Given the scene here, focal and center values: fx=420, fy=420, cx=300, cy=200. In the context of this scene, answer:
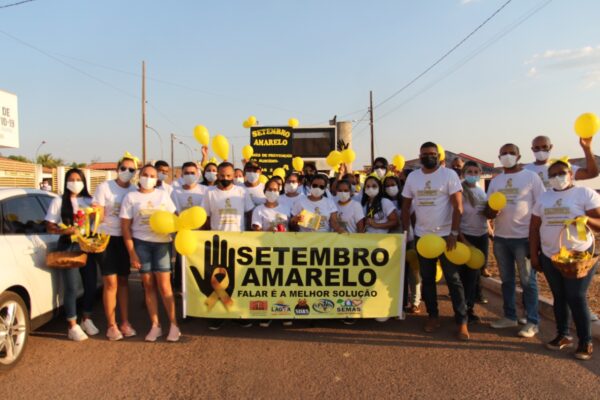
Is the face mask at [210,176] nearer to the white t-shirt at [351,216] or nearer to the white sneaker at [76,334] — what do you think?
the white t-shirt at [351,216]

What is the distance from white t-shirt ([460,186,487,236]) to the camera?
4922 mm

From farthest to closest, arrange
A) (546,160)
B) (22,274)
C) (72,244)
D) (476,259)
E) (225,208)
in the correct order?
(546,160) → (225,208) → (476,259) → (72,244) → (22,274)

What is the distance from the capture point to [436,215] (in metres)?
4.61

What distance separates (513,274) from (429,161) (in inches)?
63.9

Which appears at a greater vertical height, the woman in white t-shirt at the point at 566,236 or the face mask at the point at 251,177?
the face mask at the point at 251,177

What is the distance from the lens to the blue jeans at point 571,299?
3.92m

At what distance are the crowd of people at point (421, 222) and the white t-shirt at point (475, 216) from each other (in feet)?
0.04

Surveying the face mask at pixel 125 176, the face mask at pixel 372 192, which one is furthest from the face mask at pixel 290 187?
the face mask at pixel 125 176

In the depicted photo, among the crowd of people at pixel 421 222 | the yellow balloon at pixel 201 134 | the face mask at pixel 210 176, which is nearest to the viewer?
the crowd of people at pixel 421 222

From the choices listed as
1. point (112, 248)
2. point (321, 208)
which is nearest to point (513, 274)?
point (321, 208)

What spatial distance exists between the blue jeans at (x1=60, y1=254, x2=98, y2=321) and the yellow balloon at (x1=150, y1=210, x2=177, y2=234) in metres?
0.88

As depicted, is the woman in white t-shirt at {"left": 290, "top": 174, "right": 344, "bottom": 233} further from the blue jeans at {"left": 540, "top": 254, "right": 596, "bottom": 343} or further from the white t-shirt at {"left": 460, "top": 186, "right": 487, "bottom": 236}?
the blue jeans at {"left": 540, "top": 254, "right": 596, "bottom": 343}

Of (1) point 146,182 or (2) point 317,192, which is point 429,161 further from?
(1) point 146,182

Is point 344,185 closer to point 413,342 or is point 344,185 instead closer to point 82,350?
point 413,342
